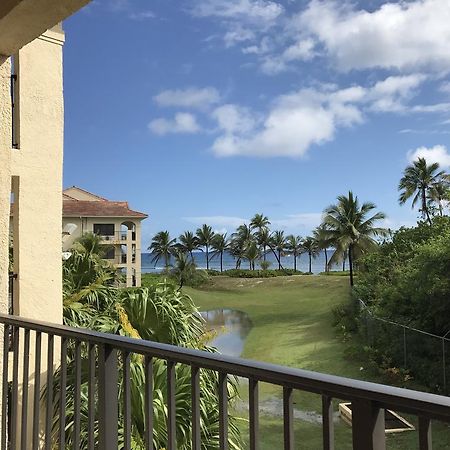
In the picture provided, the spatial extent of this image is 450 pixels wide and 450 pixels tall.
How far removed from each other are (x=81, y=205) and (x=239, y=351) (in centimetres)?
1517

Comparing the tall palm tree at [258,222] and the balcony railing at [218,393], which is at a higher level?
the tall palm tree at [258,222]

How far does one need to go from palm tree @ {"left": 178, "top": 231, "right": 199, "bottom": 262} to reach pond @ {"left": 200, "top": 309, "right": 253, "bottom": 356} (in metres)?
21.8

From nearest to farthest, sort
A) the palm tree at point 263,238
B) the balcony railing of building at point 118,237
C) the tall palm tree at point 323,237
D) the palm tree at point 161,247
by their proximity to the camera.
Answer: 1. the balcony railing of building at point 118,237
2. the tall palm tree at point 323,237
3. the palm tree at point 161,247
4. the palm tree at point 263,238

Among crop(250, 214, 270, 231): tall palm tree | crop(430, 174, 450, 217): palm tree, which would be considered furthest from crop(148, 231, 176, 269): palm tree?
crop(430, 174, 450, 217): palm tree

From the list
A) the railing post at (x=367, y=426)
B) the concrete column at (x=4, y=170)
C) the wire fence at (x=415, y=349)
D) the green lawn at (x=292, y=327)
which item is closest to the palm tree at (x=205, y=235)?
the green lawn at (x=292, y=327)

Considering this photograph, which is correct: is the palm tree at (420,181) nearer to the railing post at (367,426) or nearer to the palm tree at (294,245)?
the palm tree at (294,245)

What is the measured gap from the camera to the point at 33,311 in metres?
6.20

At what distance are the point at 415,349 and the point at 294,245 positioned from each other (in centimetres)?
4692

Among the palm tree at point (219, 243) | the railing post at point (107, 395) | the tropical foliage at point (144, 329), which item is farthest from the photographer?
the palm tree at point (219, 243)

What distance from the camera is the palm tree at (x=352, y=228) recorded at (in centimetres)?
3062

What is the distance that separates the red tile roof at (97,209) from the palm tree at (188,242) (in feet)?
67.6

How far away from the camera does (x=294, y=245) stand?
61031 millimetres

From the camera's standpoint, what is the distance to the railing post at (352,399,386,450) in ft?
2.91

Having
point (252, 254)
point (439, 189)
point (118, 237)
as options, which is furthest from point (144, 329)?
point (252, 254)
